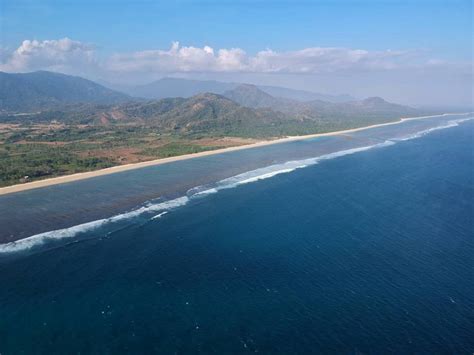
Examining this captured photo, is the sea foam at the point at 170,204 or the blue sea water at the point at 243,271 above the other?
the blue sea water at the point at 243,271

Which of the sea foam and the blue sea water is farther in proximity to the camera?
the sea foam

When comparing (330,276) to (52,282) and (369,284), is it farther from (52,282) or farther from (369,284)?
(52,282)

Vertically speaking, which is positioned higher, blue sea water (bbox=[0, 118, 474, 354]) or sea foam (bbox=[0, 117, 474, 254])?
blue sea water (bbox=[0, 118, 474, 354])

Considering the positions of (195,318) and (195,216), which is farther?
(195,216)

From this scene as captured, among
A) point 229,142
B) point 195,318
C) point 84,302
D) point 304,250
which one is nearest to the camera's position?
point 195,318

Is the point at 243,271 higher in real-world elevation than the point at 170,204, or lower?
higher

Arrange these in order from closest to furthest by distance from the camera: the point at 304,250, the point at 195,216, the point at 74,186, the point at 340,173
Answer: the point at 304,250, the point at 195,216, the point at 74,186, the point at 340,173

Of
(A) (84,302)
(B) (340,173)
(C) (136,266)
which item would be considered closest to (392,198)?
(B) (340,173)

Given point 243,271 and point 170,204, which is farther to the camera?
point 170,204
